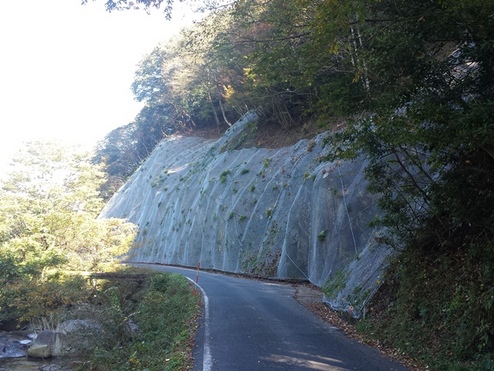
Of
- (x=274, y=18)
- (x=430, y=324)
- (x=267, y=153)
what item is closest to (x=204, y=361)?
(x=430, y=324)

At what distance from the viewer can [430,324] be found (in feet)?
26.8

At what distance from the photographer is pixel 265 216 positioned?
25.8 metres

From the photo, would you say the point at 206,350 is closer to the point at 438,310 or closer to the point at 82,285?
the point at 438,310

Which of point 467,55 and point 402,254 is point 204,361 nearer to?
point 402,254

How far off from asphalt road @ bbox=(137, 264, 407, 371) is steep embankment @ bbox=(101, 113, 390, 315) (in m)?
1.49

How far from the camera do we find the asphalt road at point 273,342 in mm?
7504

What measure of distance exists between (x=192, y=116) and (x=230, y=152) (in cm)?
2039

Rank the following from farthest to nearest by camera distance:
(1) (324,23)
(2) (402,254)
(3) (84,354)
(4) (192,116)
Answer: (4) (192,116)
(3) (84,354)
(2) (402,254)
(1) (324,23)

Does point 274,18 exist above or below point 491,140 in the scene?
above

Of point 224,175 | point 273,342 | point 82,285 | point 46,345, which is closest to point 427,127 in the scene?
point 273,342

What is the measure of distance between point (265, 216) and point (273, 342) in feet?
55.4

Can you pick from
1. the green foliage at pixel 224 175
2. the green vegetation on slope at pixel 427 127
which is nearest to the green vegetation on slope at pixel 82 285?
the green vegetation on slope at pixel 427 127

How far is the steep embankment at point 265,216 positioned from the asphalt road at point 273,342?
58.7 inches

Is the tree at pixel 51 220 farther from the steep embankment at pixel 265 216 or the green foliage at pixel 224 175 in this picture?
the green foliage at pixel 224 175
